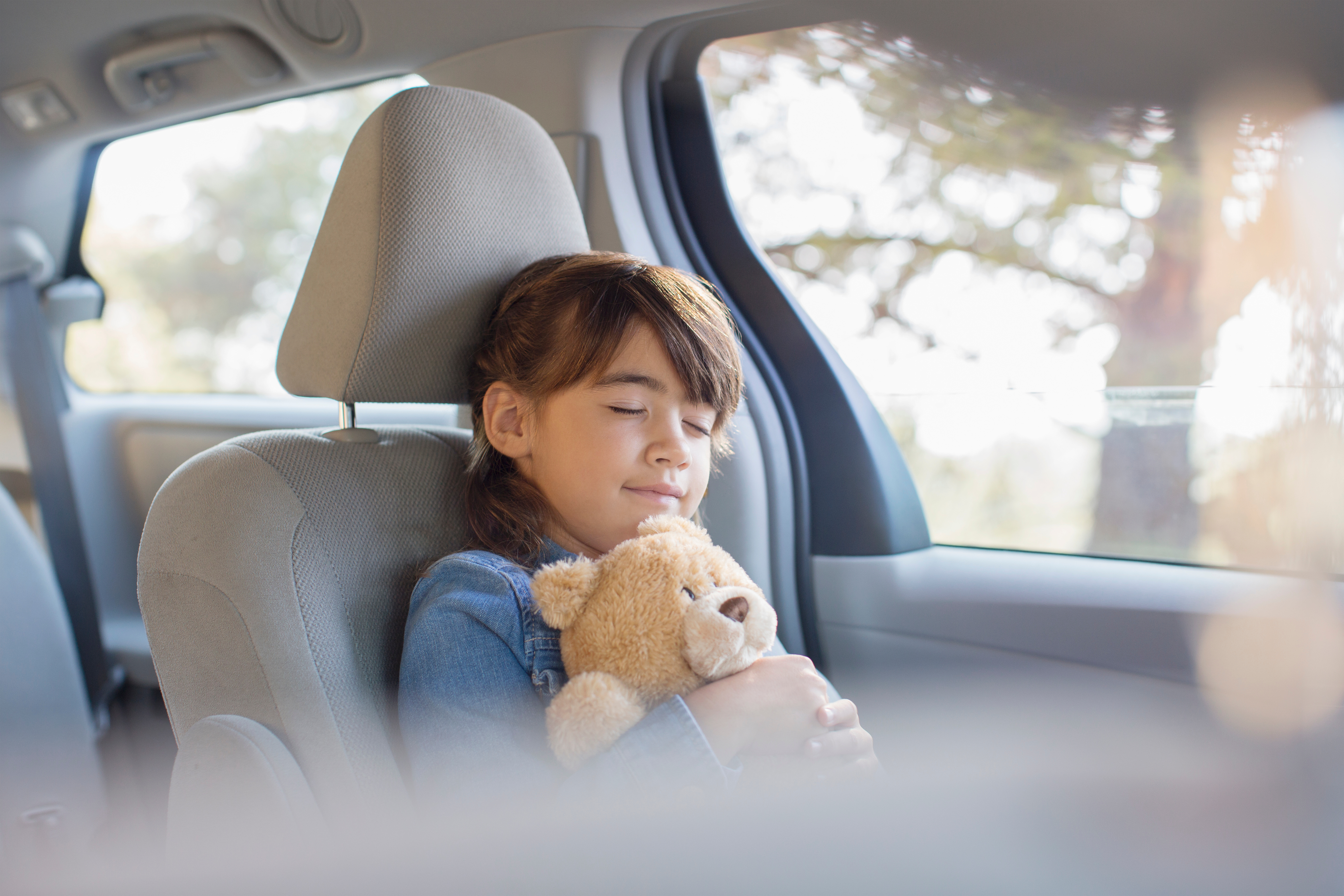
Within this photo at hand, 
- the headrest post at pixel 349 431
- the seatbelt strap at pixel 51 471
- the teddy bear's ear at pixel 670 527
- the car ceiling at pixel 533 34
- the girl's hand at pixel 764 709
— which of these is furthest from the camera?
the seatbelt strap at pixel 51 471

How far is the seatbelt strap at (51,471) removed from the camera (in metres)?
2.29

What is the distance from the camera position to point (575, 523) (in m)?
1.06

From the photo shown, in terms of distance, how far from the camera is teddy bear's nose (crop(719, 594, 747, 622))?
85cm

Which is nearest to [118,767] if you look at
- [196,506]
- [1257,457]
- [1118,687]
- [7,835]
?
[7,835]

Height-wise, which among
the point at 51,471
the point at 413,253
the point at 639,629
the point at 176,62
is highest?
the point at 176,62

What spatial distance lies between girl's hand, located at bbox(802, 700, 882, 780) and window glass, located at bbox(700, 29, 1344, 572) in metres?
0.46

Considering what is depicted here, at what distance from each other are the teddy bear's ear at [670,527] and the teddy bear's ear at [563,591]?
0.08m

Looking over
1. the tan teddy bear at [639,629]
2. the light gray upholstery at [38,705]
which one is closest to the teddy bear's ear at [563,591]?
the tan teddy bear at [639,629]

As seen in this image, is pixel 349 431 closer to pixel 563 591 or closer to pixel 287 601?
pixel 287 601

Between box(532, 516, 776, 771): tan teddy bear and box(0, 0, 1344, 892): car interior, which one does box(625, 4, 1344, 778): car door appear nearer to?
box(0, 0, 1344, 892): car interior

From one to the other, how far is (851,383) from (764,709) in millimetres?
818

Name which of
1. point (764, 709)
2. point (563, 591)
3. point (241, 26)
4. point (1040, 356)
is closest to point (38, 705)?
point (241, 26)

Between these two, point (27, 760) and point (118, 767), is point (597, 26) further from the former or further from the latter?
point (118, 767)

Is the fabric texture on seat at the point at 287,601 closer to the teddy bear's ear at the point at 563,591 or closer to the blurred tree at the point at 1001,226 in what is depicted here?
the teddy bear's ear at the point at 563,591
